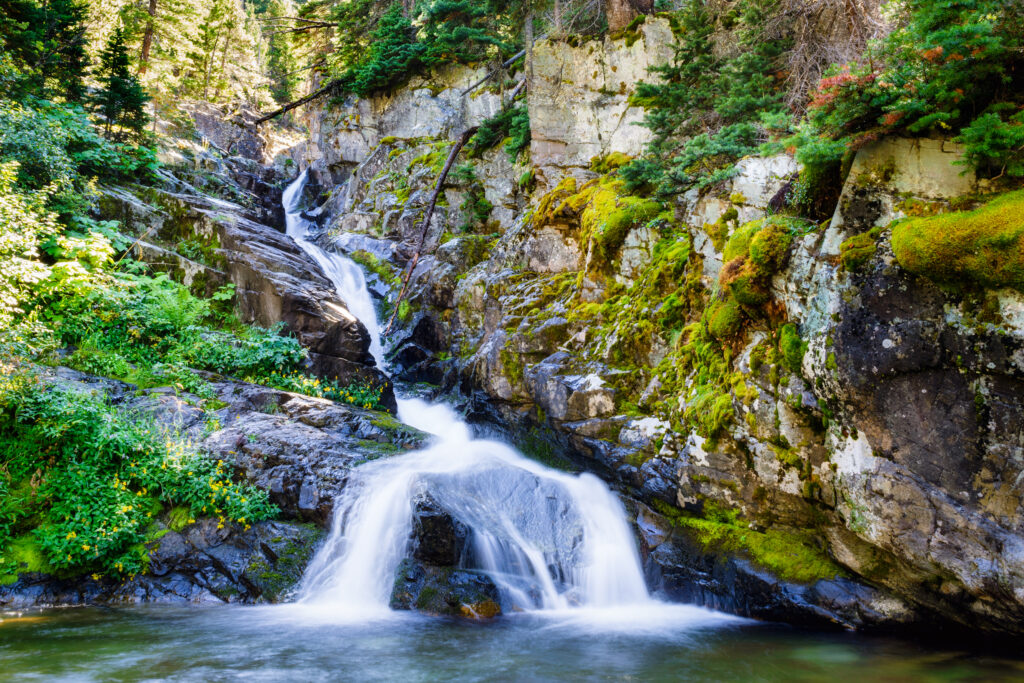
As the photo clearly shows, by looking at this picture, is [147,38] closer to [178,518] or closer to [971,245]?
[178,518]

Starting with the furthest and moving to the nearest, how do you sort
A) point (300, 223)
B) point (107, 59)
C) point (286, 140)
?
point (286, 140), point (300, 223), point (107, 59)

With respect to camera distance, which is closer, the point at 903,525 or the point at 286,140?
the point at 903,525

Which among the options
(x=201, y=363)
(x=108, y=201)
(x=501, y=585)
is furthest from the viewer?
(x=108, y=201)

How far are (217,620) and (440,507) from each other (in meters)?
3.21

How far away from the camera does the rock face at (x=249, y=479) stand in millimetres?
8109

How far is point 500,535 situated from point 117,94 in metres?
18.7

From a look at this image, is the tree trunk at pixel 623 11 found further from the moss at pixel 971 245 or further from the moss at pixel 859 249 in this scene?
the moss at pixel 971 245

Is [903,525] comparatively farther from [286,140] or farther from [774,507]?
[286,140]

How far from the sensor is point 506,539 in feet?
28.6

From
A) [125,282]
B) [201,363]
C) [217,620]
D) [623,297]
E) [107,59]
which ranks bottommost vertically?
[217,620]

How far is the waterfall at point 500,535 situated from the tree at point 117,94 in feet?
52.3

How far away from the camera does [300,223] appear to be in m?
25.8

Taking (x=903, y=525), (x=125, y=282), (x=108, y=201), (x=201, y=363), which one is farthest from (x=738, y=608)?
(x=108, y=201)

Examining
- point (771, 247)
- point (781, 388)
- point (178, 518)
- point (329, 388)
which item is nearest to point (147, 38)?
point (329, 388)
